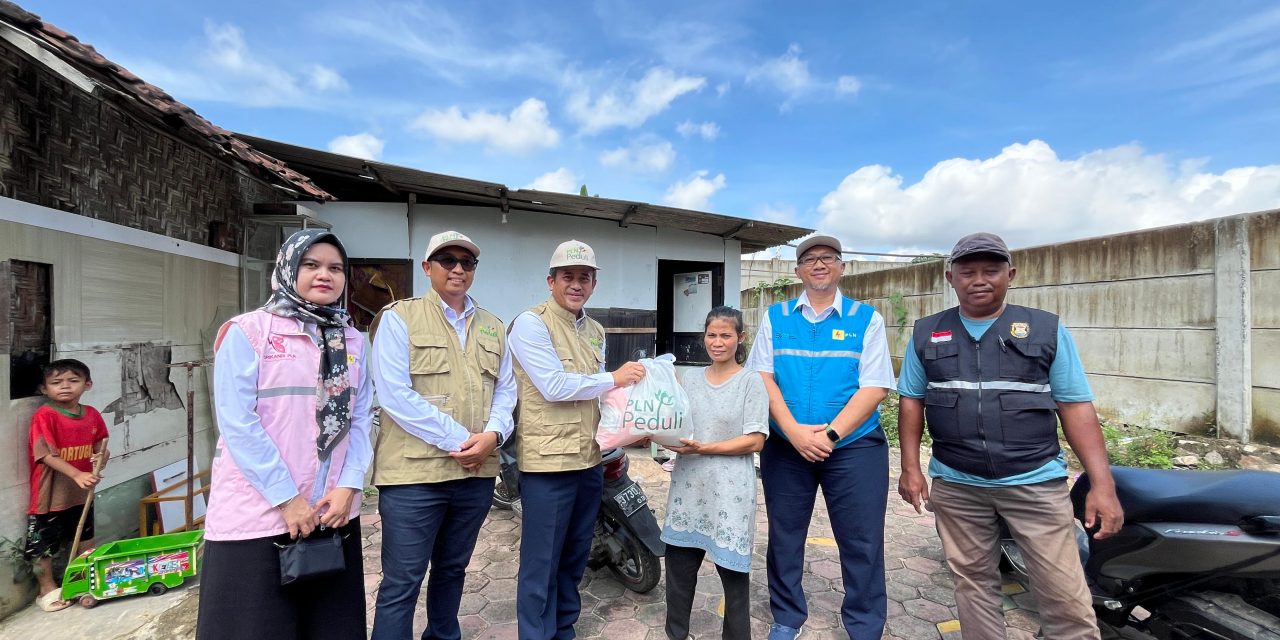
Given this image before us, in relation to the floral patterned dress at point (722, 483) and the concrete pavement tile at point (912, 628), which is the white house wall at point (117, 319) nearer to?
the floral patterned dress at point (722, 483)

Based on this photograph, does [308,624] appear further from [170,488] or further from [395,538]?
[170,488]

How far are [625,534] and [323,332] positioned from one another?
2.07m

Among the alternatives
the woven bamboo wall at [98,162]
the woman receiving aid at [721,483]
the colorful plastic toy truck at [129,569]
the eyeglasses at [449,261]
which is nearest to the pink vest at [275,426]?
the eyeglasses at [449,261]

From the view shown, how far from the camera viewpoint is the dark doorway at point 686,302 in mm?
7984

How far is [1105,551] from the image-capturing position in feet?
7.90

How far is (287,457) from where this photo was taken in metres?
1.75

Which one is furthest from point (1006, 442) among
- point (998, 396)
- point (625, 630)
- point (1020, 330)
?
point (625, 630)

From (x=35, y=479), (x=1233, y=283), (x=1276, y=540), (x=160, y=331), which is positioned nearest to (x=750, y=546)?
(x=1276, y=540)

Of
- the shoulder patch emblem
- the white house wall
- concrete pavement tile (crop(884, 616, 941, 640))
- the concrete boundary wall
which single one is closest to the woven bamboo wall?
the white house wall

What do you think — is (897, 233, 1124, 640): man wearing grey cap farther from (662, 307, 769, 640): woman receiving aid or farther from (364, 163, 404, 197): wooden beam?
(364, 163, 404, 197): wooden beam

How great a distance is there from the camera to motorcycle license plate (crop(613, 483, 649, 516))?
320 centimetres

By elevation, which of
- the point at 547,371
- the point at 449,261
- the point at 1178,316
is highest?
the point at 449,261

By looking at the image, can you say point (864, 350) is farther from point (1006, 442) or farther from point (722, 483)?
point (722, 483)

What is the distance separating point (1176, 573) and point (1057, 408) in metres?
0.83
